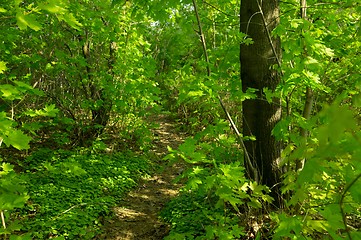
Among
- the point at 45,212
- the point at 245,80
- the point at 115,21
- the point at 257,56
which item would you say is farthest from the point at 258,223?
the point at 115,21

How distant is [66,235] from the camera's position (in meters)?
3.78

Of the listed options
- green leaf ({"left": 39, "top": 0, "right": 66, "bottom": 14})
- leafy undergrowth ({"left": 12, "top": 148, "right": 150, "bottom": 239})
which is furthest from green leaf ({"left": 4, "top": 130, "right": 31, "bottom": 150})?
leafy undergrowth ({"left": 12, "top": 148, "right": 150, "bottom": 239})

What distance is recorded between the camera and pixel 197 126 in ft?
30.3

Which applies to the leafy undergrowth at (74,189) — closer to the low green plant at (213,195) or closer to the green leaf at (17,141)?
the low green plant at (213,195)

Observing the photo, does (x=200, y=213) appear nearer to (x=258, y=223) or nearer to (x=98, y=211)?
(x=258, y=223)

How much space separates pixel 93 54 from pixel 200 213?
4.77 metres

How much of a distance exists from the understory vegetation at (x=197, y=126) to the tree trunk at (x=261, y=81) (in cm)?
2

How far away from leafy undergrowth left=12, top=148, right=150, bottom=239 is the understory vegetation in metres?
0.02

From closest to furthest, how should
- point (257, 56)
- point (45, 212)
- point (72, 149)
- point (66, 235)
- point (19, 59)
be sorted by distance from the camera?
point (257, 56)
point (66, 235)
point (45, 212)
point (19, 59)
point (72, 149)

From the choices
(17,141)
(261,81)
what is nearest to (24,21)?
(17,141)

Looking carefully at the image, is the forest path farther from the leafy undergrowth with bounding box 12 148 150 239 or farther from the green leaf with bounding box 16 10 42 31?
the green leaf with bounding box 16 10 42 31

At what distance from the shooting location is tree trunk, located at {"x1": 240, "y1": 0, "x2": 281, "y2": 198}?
3.41 m

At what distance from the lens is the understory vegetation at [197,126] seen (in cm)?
182

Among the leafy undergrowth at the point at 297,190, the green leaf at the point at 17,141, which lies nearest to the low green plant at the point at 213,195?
the leafy undergrowth at the point at 297,190
